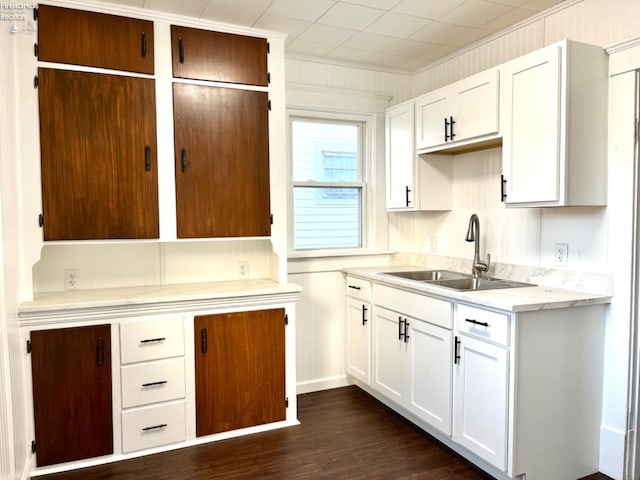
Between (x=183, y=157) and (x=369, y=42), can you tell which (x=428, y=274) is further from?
(x=183, y=157)

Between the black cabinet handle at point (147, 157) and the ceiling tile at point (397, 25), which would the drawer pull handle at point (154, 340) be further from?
the ceiling tile at point (397, 25)

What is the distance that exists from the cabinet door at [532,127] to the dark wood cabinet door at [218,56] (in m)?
1.48

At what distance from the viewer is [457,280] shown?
10.2 ft

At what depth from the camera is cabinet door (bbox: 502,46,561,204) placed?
225 cm

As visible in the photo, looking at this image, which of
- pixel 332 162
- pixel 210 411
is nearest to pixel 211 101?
pixel 332 162

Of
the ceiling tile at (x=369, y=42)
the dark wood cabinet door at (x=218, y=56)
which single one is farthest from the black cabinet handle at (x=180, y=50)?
the ceiling tile at (x=369, y=42)

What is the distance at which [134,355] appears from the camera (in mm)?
2600

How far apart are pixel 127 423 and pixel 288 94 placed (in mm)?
2461

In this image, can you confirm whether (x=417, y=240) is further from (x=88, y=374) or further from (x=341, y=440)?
(x=88, y=374)

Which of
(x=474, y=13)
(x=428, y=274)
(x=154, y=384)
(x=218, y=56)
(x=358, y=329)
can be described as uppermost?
(x=474, y=13)

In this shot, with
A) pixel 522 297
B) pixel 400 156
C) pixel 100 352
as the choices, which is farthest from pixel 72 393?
pixel 400 156

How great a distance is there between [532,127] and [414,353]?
1.47 m

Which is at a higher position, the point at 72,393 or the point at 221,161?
the point at 221,161

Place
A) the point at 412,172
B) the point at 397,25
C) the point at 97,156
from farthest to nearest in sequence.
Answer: the point at 412,172
the point at 397,25
the point at 97,156
